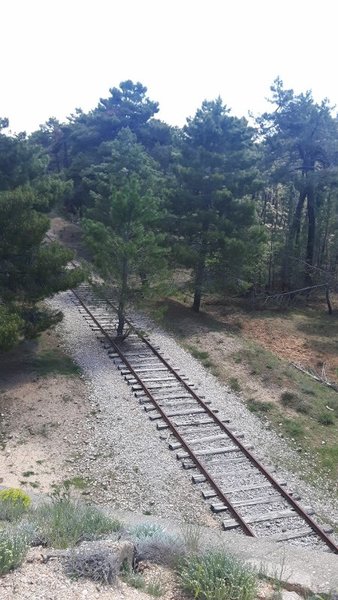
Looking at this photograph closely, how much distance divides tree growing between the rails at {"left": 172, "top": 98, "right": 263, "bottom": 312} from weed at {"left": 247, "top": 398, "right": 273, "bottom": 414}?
32.6 ft

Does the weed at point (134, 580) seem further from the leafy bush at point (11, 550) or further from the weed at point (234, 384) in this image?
the weed at point (234, 384)

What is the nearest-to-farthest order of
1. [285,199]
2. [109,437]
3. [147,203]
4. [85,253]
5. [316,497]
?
[316,497] < [109,437] < [147,203] < [85,253] < [285,199]

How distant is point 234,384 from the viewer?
57.7ft

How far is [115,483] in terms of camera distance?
11.9 m

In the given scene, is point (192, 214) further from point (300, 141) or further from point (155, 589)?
point (155, 589)

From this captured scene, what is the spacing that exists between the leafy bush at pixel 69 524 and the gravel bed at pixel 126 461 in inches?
113

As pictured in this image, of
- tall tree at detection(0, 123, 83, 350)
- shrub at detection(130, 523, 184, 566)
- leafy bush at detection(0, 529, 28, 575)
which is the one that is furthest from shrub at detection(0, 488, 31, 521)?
tall tree at detection(0, 123, 83, 350)

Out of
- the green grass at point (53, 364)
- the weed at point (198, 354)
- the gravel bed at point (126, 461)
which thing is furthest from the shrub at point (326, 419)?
the green grass at point (53, 364)

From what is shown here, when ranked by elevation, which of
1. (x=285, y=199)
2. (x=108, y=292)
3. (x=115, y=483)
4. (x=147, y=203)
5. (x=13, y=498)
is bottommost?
(x=115, y=483)

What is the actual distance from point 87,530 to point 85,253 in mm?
32016

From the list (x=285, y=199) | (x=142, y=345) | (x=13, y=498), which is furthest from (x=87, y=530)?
(x=285, y=199)

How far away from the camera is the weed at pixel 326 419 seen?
50.3 ft

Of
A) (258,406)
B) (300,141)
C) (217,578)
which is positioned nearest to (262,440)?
(258,406)

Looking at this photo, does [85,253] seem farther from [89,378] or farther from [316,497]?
[316,497]
